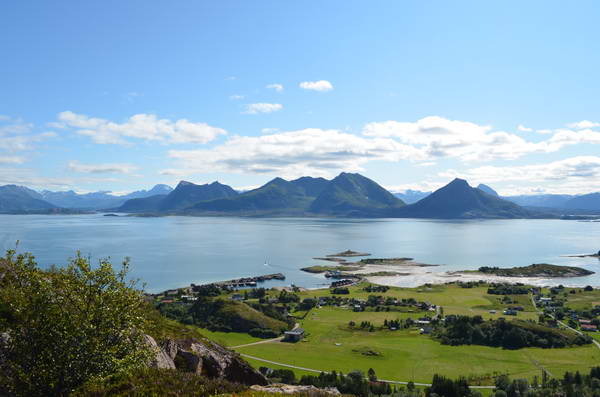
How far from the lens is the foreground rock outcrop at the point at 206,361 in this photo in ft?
65.3

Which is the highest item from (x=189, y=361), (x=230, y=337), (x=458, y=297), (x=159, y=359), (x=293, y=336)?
(x=159, y=359)

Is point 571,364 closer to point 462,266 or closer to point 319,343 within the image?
point 319,343

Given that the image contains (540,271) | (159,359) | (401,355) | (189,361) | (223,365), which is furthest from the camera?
(540,271)

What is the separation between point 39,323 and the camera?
13.0 metres

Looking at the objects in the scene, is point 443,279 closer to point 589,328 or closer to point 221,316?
point 589,328

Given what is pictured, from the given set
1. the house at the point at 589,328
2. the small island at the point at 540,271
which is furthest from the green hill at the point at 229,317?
the small island at the point at 540,271

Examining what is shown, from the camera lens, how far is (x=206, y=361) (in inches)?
822

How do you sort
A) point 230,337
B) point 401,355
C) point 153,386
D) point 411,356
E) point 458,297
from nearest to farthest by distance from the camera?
1. point 153,386
2. point 411,356
3. point 401,355
4. point 230,337
5. point 458,297

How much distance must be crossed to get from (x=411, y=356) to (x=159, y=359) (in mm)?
58126

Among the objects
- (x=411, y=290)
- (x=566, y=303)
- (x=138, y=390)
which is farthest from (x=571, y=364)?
(x=138, y=390)

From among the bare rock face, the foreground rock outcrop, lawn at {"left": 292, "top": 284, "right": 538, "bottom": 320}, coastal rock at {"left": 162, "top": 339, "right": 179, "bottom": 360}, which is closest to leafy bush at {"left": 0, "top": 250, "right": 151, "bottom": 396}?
the bare rock face

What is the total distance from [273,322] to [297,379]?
33.1 metres

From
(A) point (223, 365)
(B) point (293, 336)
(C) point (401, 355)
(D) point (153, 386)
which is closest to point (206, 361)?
(A) point (223, 365)

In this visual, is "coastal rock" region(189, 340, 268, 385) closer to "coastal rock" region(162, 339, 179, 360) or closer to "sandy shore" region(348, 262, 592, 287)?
"coastal rock" region(162, 339, 179, 360)
